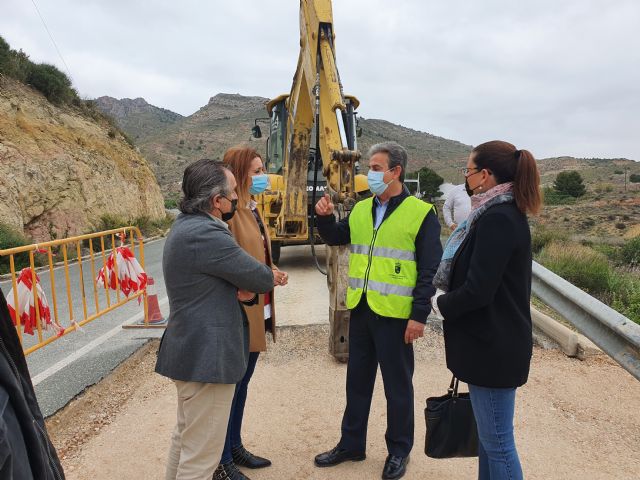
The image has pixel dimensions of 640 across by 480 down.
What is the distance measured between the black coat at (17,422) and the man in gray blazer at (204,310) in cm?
103

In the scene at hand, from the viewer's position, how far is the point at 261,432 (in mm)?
3703

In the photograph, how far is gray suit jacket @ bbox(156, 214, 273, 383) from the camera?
7.30 feet

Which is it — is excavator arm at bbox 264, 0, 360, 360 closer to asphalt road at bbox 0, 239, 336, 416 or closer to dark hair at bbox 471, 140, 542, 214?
asphalt road at bbox 0, 239, 336, 416

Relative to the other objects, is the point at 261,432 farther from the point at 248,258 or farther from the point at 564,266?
the point at 564,266

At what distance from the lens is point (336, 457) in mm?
3260

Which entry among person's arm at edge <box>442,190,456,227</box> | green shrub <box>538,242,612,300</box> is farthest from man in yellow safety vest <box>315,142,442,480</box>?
green shrub <box>538,242,612,300</box>

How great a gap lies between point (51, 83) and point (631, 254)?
20043 mm

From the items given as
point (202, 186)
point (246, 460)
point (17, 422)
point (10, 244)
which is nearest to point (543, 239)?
point (246, 460)

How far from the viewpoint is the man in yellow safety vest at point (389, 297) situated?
10.0 ft

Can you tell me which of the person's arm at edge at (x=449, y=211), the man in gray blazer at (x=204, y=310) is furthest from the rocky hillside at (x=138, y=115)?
the man in gray blazer at (x=204, y=310)

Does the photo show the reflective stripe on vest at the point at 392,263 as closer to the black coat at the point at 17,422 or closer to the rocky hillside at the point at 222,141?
the black coat at the point at 17,422

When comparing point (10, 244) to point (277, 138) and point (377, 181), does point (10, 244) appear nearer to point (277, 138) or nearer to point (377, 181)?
point (277, 138)

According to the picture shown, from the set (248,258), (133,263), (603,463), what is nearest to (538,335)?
(603,463)

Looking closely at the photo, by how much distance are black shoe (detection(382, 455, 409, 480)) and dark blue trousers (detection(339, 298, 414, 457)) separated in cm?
4
